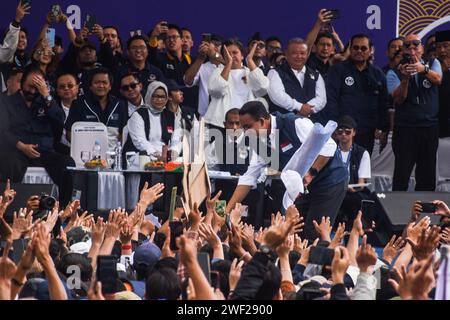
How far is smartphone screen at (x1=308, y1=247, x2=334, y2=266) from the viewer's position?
614 centimetres

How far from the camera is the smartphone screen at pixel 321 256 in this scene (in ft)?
20.1

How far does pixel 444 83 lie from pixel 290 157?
325cm

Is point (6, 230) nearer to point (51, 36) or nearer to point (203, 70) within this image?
point (203, 70)

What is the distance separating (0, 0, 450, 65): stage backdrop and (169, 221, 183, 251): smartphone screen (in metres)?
7.52

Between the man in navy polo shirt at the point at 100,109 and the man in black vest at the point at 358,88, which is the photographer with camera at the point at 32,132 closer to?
the man in navy polo shirt at the point at 100,109

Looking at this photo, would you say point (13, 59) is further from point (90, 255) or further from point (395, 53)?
point (90, 255)

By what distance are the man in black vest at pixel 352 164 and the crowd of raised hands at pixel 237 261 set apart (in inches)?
125

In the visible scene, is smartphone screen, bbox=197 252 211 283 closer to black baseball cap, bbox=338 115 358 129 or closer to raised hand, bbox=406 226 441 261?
raised hand, bbox=406 226 441 261

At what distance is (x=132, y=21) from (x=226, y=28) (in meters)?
1.13

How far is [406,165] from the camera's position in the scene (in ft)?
40.2

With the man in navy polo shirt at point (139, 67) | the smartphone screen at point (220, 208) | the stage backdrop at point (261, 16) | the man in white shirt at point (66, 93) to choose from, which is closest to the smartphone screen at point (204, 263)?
the smartphone screen at point (220, 208)

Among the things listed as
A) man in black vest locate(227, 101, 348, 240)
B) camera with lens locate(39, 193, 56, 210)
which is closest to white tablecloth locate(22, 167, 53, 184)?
man in black vest locate(227, 101, 348, 240)

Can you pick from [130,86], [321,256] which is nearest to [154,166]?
[130,86]
